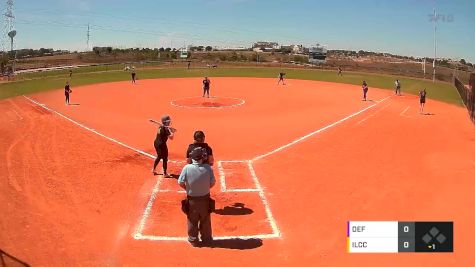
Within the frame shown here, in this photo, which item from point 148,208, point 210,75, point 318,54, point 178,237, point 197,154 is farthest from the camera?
point 318,54

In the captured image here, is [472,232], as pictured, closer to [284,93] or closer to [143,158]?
[143,158]

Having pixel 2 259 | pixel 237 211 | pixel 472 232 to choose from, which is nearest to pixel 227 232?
pixel 237 211

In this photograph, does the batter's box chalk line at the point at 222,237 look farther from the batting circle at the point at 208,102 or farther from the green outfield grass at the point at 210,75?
the green outfield grass at the point at 210,75

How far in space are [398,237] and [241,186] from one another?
5.19m

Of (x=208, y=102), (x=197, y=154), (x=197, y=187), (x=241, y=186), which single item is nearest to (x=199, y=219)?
(x=197, y=187)

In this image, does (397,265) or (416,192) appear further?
(416,192)

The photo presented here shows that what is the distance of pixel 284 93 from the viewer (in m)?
37.9

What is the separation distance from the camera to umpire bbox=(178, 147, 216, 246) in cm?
793

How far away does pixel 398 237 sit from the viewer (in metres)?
8.27

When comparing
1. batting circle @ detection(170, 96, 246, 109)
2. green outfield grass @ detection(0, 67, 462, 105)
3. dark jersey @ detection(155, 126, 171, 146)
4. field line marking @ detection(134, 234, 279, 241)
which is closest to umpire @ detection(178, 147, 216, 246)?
field line marking @ detection(134, 234, 279, 241)

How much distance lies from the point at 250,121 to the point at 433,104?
17.9 m

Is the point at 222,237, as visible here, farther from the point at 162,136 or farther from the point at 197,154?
the point at 162,136

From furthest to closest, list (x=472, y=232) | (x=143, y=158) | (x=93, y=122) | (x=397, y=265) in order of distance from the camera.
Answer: (x=93, y=122) → (x=143, y=158) → (x=472, y=232) → (x=397, y=265)

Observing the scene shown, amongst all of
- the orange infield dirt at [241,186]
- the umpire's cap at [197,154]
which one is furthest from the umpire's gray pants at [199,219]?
the umpire's cap at [197,154]
